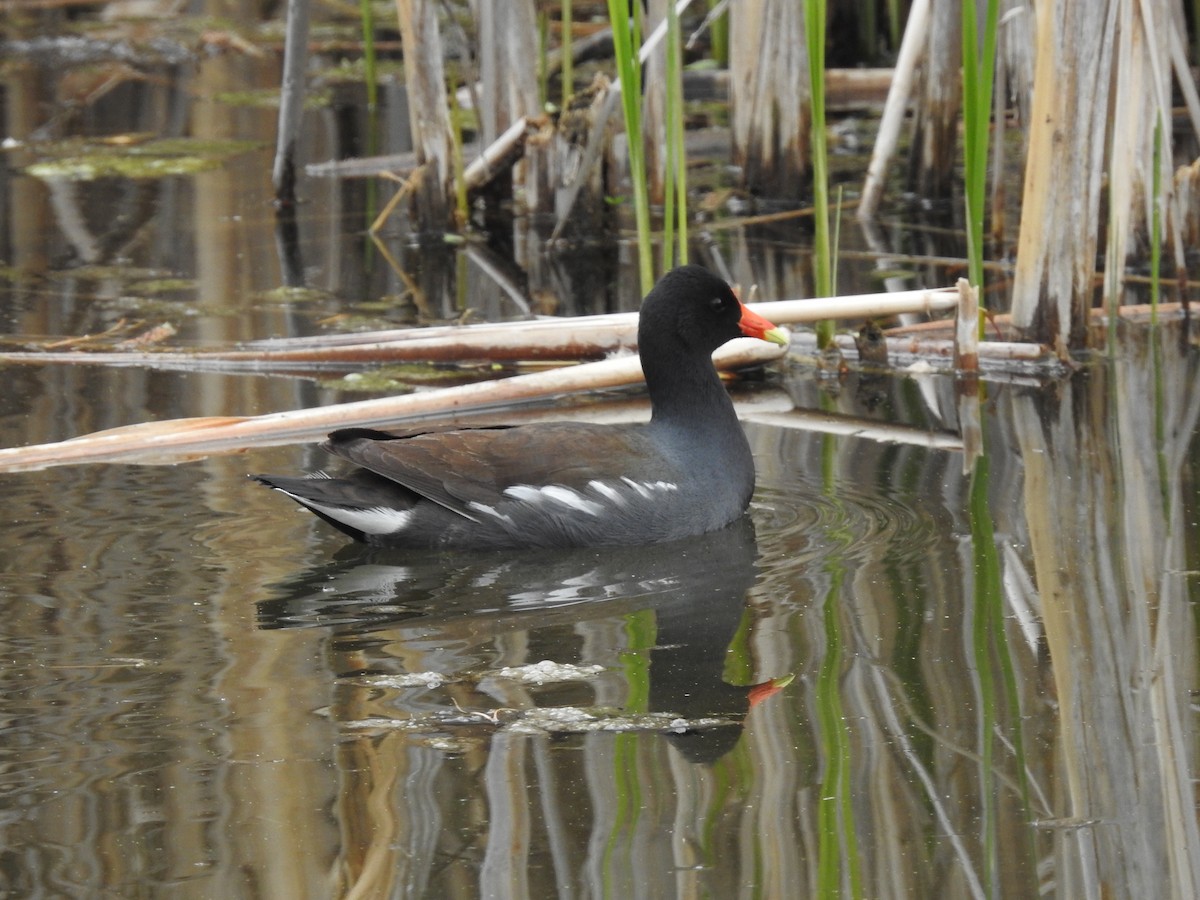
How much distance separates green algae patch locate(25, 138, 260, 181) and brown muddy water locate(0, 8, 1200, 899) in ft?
11.1

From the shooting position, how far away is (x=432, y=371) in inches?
250

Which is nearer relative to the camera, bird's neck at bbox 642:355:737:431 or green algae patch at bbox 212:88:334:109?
bird's neck at bbox 642:355:737:431

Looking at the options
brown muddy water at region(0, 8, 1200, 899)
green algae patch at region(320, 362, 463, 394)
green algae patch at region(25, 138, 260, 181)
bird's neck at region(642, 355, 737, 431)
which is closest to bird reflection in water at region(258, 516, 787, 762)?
brown muddy water at region(0, 8, 1200, 899)

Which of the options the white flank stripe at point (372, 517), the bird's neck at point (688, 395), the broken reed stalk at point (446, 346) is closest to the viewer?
the white flank stripe at point (372, 517)

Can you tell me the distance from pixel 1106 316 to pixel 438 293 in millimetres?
2730

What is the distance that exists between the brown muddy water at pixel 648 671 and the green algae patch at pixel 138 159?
11.1ft

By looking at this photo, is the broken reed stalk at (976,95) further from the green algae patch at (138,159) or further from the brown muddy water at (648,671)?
the green algae patch at (138,159)

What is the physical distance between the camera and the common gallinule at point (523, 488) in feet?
15.3

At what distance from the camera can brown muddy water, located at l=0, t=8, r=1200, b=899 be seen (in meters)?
2.97

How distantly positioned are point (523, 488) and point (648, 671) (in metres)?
0.97

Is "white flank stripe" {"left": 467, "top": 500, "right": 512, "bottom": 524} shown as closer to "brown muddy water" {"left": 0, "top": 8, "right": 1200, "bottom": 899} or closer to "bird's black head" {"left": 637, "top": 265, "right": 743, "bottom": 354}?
"brown muddy water" {"left": 0, "top": 8, "right": 1200, "bottom": 899}

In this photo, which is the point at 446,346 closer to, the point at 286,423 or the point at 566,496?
the point at 286,423

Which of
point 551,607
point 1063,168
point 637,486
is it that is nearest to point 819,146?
point 1063,168

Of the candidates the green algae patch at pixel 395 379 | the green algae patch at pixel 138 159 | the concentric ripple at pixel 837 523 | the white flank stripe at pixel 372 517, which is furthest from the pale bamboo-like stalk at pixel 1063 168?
the green algae patch at pixel 138 159
